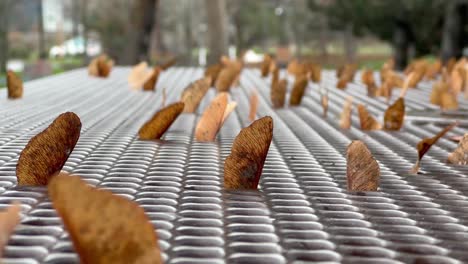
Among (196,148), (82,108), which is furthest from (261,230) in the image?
(82,108)

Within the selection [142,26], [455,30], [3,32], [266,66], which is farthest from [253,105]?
[3,32]

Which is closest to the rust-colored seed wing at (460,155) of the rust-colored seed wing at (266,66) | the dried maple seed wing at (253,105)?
the dried maple seed wing at (253,105)

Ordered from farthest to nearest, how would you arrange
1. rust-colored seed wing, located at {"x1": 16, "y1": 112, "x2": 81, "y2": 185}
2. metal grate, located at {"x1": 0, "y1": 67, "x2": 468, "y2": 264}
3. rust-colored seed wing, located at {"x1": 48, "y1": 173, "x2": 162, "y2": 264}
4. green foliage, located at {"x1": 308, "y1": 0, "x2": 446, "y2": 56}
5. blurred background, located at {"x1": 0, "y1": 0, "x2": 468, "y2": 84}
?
green foliage, located at {"x1": 308, "y1": 0, "x2": 446, "y2": 56}
blurred background, located at {"x1": 0, "y1": 0, "x2": 468, "y2": 84}
rust-colored seed wing, located at {"x1": 16, "y1": 112, "x2": 81, "y2": 185}
metal grate, located at {"x1": 0, "y1": 67, "x2": 468, "y2": 264}
rust-colored seed wing, located at {"x1": 48, "y1": 173, "x2": 162, "y2": 264}

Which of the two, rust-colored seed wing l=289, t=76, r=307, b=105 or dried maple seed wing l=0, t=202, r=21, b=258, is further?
rust-colored seed wing l=289, t=76, r=307, b=105

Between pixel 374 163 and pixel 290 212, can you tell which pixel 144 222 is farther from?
pixel 374 163

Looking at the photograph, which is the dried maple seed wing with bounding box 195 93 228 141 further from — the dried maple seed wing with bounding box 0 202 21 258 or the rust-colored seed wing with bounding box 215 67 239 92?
the rust-colored seed wing with bounding box 215 67 239 92

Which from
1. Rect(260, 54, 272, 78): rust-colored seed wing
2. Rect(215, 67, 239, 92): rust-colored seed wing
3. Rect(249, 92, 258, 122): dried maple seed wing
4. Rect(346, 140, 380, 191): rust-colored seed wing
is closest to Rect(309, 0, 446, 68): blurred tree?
Rect(260, 54, 272, 78): rust-colored seed wing
